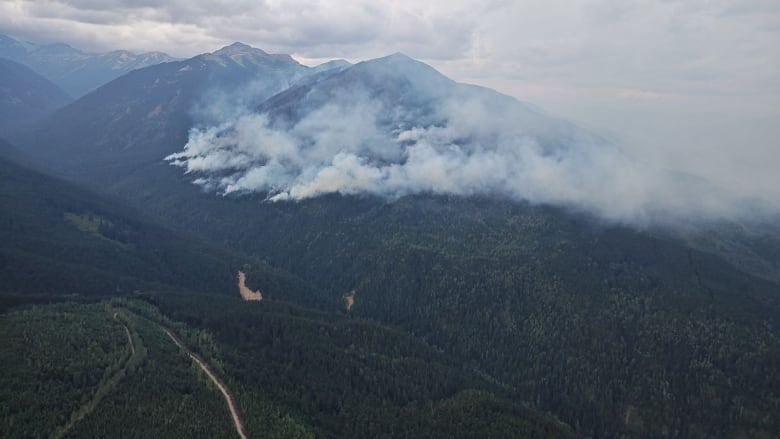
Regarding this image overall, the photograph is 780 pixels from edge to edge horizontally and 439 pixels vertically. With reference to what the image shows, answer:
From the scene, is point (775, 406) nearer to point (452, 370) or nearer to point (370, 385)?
point (452, 370)

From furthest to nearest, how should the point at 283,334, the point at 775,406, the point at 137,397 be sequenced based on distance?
the point at 283,334, the point at 775,406, the point at 137,397

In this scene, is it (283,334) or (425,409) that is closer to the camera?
(425,409)

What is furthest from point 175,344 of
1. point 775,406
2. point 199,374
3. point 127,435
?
point 775,406

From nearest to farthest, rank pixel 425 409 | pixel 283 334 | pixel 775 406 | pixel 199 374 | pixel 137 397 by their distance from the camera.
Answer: pixel 137 397 < pixel 199 374 < pixel 425 409 < pixel 775 406 < pixel 283 334

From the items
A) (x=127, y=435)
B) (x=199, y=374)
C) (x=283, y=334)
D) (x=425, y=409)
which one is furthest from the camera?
(x=283, y=334)

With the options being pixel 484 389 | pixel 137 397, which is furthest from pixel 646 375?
pixel 137 397

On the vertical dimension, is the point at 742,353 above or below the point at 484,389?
above

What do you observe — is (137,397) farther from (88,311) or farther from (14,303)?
(14,303)

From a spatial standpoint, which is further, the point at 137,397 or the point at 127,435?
the point at 137,397

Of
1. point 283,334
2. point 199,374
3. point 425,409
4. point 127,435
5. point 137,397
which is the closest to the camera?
point 127,435
